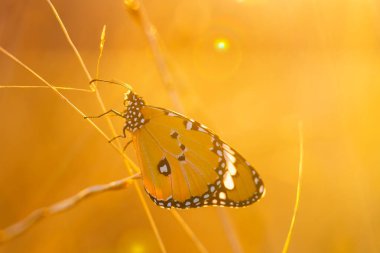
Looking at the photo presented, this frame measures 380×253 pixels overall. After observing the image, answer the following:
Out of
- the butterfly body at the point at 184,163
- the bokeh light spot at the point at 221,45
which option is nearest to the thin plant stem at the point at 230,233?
the butterfly body at the point at 184,163

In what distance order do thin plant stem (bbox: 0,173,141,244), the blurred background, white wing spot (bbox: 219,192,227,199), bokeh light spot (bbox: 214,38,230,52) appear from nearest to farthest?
thin plant stem (bbox: 0,173,141,244) < white wing spot (bbox: 219,192,227,199) < the blurred background < bokeh light spot (bbox: 214,38,230,52)

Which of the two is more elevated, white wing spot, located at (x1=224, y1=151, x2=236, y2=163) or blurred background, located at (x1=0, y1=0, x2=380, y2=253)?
blurred background, located at (x1=0, y1=0, x2=380, y2=253)

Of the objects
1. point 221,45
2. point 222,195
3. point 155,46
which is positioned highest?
point 221,45

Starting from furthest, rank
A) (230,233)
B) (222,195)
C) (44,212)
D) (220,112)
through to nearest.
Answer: (220,112), (222,195), (230,233), (44,212)

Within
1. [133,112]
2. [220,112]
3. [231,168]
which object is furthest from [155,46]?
[220,112]

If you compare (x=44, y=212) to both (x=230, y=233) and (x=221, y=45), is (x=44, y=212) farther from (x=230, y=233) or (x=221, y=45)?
(x=221, y=45)

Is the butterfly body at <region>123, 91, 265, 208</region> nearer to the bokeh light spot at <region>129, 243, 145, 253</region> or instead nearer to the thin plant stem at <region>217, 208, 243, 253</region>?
the thin plant stem at <region>217, 208, 243, 253</region>

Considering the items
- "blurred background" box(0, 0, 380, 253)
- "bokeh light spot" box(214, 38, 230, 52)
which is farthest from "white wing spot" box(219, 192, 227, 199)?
"bokeh light spot" box(214, 38, 230, 52)

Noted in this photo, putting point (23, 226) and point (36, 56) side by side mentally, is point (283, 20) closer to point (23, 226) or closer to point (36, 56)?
point (36, 56)
